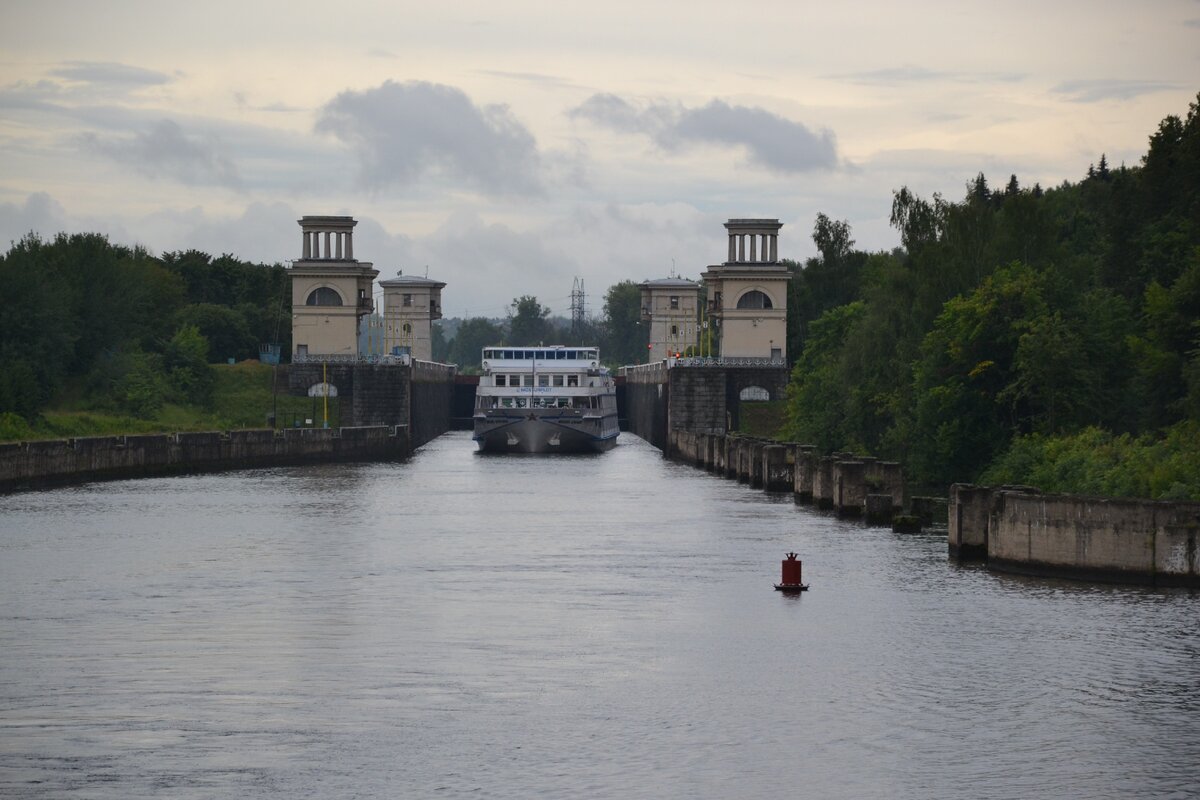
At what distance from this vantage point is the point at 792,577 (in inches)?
1853

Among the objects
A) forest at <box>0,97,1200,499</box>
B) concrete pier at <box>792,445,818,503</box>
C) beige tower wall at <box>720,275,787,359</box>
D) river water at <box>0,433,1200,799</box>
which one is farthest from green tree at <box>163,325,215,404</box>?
river water at <box>0,433,1200,799</box>

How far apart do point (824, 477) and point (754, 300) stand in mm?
79815

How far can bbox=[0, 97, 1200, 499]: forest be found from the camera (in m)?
65.3

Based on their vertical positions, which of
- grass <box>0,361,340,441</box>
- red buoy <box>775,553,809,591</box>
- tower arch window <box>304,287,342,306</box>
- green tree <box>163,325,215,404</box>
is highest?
tower arch window <box>304,287,342,306</box>

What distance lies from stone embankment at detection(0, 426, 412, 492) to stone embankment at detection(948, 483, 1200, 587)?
142ft

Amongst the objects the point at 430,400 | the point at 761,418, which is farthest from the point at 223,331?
the point at 761,418

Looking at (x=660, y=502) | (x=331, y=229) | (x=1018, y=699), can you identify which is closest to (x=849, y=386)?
(x=660, y=502)

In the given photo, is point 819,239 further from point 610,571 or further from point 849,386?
point 610,571

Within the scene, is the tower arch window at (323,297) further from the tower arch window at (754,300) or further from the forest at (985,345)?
the tower arch window at (754,300)

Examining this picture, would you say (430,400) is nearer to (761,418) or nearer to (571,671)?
(761,418)

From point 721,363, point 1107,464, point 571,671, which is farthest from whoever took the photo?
point 721,363

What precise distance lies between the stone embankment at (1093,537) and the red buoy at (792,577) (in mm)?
5506

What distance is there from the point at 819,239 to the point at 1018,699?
120m

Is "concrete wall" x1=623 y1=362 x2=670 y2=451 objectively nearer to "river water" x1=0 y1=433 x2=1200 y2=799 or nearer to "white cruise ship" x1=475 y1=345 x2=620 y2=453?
"white cruise ship" x1=475 y1=345 x2=620 y2=453
